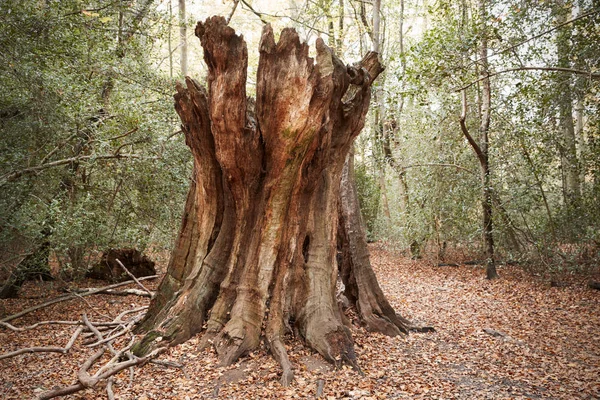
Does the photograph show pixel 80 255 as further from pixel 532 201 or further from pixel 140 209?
pixel 532 201

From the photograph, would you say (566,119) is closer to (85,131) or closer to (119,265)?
(85,131)

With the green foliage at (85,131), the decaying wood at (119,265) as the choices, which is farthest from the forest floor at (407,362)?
the green foliage at (85,131)

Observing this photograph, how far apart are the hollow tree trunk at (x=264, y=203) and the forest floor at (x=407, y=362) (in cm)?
28

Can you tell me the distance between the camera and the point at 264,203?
556 cm

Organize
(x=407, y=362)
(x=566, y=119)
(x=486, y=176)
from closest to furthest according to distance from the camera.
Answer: (x=407, y=362)
(x=566, y=119)
(x=486, y=176)

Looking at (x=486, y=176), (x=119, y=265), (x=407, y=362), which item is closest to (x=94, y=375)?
(x=407, y=362)

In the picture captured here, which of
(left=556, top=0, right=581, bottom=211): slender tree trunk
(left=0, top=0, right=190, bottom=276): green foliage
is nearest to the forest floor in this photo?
(left=0, top=0, right=190, bottom=276): green foliage

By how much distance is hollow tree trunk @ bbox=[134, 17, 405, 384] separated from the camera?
4906 millimetres

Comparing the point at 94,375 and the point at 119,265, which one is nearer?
the point at 94,375

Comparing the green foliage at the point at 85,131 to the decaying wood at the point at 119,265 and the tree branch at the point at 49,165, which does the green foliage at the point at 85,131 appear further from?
the decaying wood at the point at 119,265

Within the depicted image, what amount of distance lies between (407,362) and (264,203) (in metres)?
2.72

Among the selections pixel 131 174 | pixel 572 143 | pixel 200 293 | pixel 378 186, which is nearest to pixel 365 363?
pixel 200 293

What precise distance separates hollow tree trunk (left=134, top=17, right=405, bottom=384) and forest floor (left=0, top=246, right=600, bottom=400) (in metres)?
0.28

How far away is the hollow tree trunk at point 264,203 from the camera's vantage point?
4.91 meters
